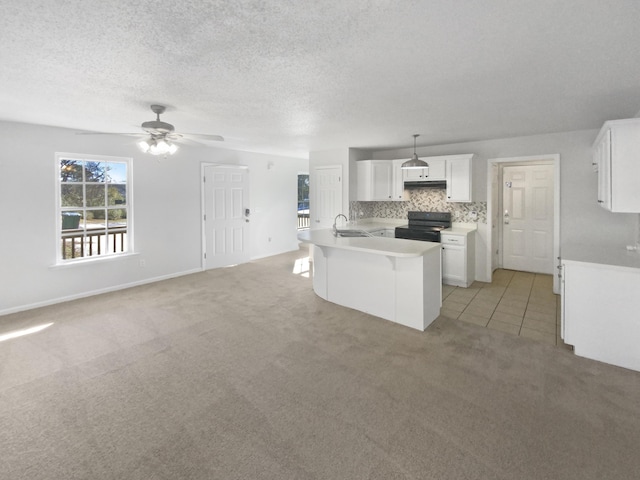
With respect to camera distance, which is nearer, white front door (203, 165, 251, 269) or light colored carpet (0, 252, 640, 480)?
light colored carpet (0, 252, 640, 480)

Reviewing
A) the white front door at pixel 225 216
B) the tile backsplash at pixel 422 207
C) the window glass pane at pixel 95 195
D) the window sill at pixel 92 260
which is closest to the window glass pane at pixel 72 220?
the window glass pane at pixel 95 195

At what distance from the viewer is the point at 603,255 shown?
119 inches

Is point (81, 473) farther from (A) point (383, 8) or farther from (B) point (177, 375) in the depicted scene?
(A) point (383, 8)

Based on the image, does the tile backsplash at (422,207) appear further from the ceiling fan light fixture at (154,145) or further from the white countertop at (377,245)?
the ceiling fan light fixture at (154,145)

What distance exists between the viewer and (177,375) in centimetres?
267

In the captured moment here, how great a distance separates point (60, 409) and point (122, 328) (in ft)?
4.79

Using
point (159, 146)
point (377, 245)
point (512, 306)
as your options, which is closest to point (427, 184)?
point (512, 306)

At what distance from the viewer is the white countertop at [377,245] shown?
335cm

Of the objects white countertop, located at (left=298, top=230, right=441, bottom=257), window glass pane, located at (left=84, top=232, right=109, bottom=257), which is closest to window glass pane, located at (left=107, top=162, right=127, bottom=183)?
window glass pane, located at (left=84, top=232, right=109, bottom=257)

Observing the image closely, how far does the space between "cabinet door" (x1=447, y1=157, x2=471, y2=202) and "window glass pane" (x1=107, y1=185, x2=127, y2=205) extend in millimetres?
5405

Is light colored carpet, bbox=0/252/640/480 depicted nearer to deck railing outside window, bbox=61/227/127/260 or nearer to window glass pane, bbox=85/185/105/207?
deck railing outside window, bbox=61/227/127/260

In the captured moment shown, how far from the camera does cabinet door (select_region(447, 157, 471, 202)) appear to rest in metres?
5.27

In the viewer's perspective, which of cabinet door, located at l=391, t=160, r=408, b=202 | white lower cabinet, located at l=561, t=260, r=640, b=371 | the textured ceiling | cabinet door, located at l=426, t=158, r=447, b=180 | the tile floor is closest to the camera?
the textured ceiling

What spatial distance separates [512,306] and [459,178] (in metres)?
2.22
